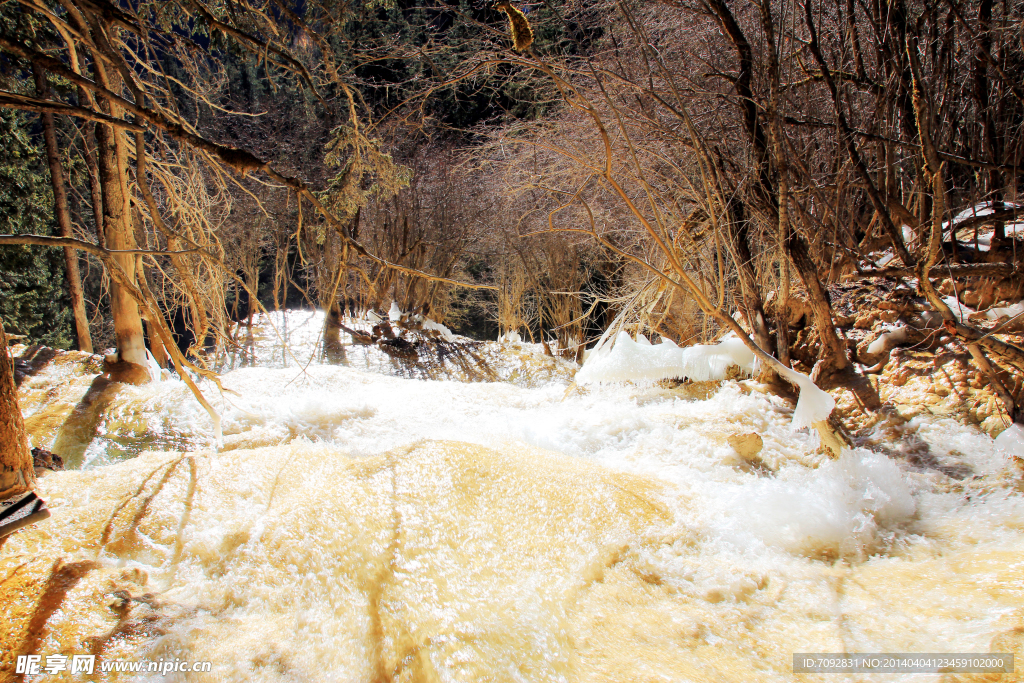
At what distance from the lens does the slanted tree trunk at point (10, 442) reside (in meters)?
1.21

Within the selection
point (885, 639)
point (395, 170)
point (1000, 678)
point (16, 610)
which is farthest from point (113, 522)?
point (1000, 678)

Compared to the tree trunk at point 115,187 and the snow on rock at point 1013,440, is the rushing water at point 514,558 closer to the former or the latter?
the snow on rock at point 1013,440

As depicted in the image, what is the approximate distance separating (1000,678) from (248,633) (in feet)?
6.11

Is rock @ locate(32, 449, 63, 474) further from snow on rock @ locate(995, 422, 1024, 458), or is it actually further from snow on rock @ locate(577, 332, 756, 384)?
snow on rock @ locate(995, 422, 1024, 458)

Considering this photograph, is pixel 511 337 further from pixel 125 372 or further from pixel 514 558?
pixel 514 558

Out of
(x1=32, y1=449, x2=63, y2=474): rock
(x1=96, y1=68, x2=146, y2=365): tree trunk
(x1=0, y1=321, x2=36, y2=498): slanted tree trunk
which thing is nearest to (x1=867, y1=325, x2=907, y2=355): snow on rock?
(x1=0, y1=321, x2=36, y2=498): slanted tree trunk

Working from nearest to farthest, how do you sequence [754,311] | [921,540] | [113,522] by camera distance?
[113,522] < [921,540] < [754,311]

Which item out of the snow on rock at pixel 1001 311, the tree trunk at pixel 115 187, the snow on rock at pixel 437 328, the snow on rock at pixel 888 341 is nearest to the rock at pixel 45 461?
the tree trunk at pixel 115 187

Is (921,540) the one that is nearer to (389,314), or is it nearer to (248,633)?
(248,633)

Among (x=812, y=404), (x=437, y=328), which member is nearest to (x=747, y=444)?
(x=812, y=404)

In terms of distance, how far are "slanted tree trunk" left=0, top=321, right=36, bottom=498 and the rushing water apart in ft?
1.10

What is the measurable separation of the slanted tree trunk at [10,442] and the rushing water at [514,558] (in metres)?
0.34

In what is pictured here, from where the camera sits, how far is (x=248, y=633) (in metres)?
1.39

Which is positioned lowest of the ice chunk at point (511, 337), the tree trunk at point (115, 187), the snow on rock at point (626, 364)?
the ice chunk at point (511, 337)
